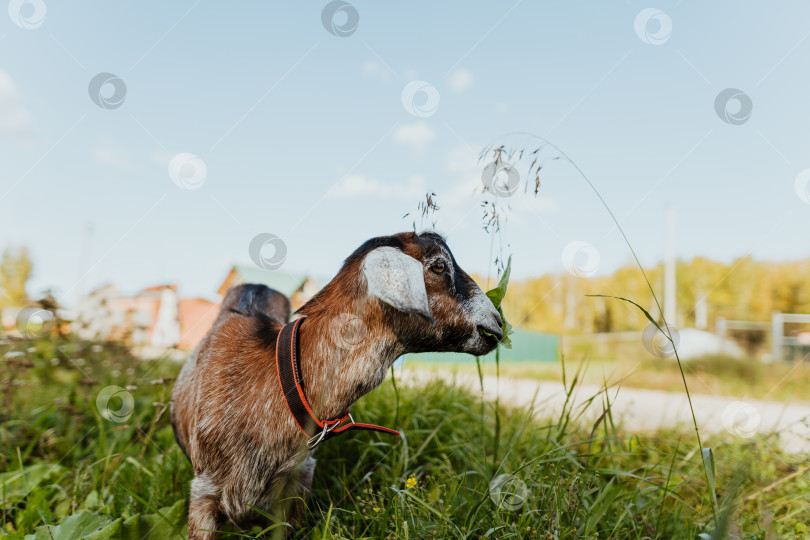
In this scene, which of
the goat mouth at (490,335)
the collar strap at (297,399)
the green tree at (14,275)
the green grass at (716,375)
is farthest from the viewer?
the green grass at (716,375)

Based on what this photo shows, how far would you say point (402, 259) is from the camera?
1.96 meters

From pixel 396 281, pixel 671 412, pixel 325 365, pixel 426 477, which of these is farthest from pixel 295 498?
pixel 671 412

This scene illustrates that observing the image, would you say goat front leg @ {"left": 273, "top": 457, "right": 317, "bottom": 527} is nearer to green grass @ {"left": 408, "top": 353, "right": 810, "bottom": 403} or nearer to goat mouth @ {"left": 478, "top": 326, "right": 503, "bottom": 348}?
goat mouth @ {"left": 478, "top": 326, "right": 503, "bottom": 348}

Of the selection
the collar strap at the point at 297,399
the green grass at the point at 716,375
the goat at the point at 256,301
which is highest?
the goat at the point at 256,301

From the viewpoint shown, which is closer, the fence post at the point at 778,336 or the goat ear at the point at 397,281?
the goat ear at the point at 397,281

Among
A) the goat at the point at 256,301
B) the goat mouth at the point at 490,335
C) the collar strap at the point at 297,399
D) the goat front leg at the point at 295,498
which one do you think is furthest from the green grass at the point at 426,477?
the goat at the point at 256,301

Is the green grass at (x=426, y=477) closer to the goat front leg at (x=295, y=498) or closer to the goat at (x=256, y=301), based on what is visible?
the goat front leg at (x=295, y=498)

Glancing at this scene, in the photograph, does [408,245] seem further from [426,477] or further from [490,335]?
[426,477]

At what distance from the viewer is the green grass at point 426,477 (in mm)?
2020

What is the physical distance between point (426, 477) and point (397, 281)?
140cm

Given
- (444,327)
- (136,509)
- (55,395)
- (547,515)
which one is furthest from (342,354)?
(55,395)

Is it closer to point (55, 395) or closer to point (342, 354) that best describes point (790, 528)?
point (342, 354)

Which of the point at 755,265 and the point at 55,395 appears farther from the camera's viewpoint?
the point at 755,265

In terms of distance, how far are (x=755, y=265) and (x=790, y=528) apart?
622 inches
